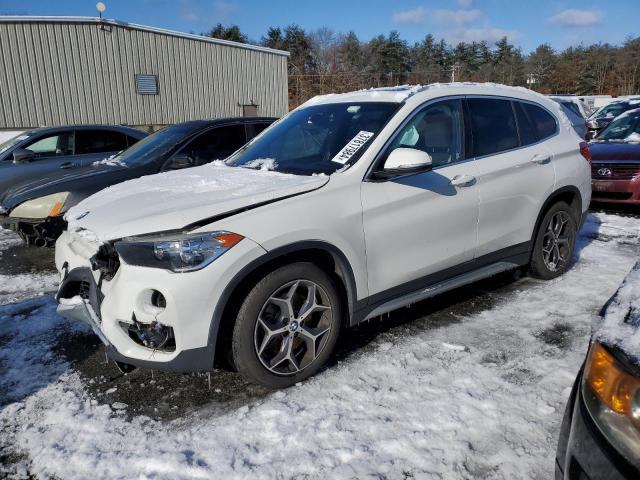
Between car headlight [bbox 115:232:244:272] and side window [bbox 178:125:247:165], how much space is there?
11.5ft

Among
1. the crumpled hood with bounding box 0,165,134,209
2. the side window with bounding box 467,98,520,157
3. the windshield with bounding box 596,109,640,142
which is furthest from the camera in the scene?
the windshield with bounding box 596,109,640,142

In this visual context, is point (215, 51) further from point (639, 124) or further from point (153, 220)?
point (153, 220)

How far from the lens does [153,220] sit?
2.61 metres

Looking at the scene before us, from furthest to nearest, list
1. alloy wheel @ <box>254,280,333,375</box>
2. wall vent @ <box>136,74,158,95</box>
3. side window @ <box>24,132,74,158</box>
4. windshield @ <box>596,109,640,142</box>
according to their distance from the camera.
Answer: wall vent @ <box>136,74,158,95</box>, windshield @ <box>596,109,640,142</box>, side window @ <box>24,132,74,158</box>, alloy wheel @ <box>254,280,333,375</box>

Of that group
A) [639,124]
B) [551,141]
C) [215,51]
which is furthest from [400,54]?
[551,141]

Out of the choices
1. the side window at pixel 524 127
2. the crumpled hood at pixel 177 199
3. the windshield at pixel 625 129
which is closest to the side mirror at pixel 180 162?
the crumpled hood at pixel 177 199

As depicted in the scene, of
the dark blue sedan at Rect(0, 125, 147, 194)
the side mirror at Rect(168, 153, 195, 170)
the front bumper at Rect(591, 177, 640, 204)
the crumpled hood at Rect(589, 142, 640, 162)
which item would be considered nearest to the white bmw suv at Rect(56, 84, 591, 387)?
the side mirror at Rect(168, 153, 195, 170)

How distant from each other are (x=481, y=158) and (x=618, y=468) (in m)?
2.78

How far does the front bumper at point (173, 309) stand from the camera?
2504 millimetres

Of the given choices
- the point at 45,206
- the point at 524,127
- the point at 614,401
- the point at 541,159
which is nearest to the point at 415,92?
the point at 524,127

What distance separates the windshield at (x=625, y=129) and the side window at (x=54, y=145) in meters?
9.25

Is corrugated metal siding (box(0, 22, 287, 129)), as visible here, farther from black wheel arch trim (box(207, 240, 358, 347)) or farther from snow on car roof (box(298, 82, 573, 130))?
black wheel arch trim (box(207, 240, 358, 347))

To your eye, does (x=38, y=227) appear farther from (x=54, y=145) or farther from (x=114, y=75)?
(x=114, y=75)

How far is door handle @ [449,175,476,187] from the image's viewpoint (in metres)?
3.54
